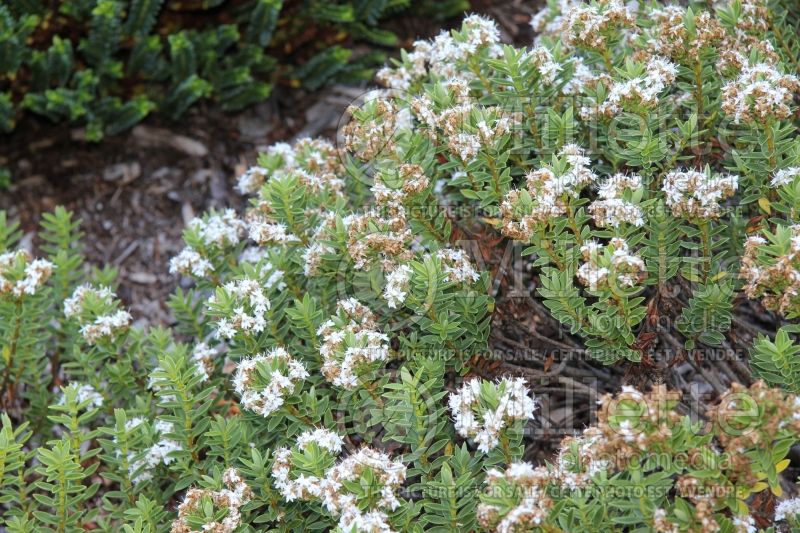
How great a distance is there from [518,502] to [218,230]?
6.31ft

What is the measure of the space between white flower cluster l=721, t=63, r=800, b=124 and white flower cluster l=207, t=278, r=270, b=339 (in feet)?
5.66

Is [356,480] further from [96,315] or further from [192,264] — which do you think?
[96,315]

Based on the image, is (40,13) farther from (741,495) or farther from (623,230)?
(741,495)

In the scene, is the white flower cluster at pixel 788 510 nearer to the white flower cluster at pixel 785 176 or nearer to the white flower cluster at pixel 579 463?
the white flower cluster at pixel 579 463

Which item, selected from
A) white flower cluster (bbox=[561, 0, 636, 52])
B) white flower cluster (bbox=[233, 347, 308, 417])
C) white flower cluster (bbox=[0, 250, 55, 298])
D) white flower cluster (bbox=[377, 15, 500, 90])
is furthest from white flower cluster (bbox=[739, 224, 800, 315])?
white flower cluster (bbox=[0, 250, 55, 298])

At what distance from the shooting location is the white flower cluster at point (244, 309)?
10.1ft

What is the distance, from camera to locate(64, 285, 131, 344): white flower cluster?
356cm

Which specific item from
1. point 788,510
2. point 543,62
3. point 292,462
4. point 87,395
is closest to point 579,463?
point 788,510

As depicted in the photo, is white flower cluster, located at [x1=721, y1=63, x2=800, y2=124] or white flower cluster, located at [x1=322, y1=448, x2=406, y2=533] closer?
white flower cluster, located at [x1=322, y1=448, x2=406, y2=533]

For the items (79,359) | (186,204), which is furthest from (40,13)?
(79,359)

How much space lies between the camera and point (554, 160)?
280 cm

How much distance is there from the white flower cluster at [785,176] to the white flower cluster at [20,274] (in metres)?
2.85

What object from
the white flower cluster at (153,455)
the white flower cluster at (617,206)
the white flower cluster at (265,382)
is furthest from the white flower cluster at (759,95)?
the white flower cluster at (153,455)

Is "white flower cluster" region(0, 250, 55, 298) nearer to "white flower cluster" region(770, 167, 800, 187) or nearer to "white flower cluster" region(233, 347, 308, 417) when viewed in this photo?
"white flower cluster" region(233, 347, 308, 417)
